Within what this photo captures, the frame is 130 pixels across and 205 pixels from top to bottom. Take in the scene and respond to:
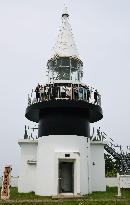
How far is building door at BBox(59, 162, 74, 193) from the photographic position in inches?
895

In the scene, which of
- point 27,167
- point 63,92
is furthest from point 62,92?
point 27,167

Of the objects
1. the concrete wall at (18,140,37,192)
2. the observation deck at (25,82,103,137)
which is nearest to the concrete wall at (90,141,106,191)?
the observation deck at (25,82,103,137)

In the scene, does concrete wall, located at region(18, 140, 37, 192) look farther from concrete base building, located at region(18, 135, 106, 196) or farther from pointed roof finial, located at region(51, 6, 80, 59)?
pointed roof finial, located at region(51, 6, 80, 59)

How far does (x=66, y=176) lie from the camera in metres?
22.9

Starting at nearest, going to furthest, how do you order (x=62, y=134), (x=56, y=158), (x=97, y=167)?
(x=56, y=158), (x=62, y=134), (x=97, y=167)

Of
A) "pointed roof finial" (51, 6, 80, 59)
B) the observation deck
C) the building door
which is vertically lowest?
the building door

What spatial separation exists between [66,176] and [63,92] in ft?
18.9

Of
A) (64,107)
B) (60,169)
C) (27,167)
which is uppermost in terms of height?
(64,107)

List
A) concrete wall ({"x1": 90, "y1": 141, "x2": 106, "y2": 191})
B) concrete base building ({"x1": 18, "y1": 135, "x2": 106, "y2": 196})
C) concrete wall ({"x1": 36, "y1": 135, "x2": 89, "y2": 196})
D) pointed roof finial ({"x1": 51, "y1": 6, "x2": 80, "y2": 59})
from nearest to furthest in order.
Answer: concrete base building ({"x1": 18, "y1": 135, "x2": 106, "y2": 196}) → concrete wall ({"x1": 36, "y1": 135, "x2": 89, "y2": 196}) → pointed roof finial ({"x1": 51, "y1": 6, "x2": 80, "y2": 59}) → concrete wall ({"x1": 90, "y1": 141, "x2": 106, "y2": 191})

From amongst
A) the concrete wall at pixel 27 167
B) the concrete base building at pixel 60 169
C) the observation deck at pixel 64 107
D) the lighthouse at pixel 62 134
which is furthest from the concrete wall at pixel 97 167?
the concrete wall at pixel 27 167

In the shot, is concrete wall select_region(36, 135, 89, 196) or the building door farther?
the building door

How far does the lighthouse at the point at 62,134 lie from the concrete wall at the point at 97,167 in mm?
76

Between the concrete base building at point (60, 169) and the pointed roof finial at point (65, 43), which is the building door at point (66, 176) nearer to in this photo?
the concrete base building at point (60, 169)

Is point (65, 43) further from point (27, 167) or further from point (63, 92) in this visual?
point (27, 167)
